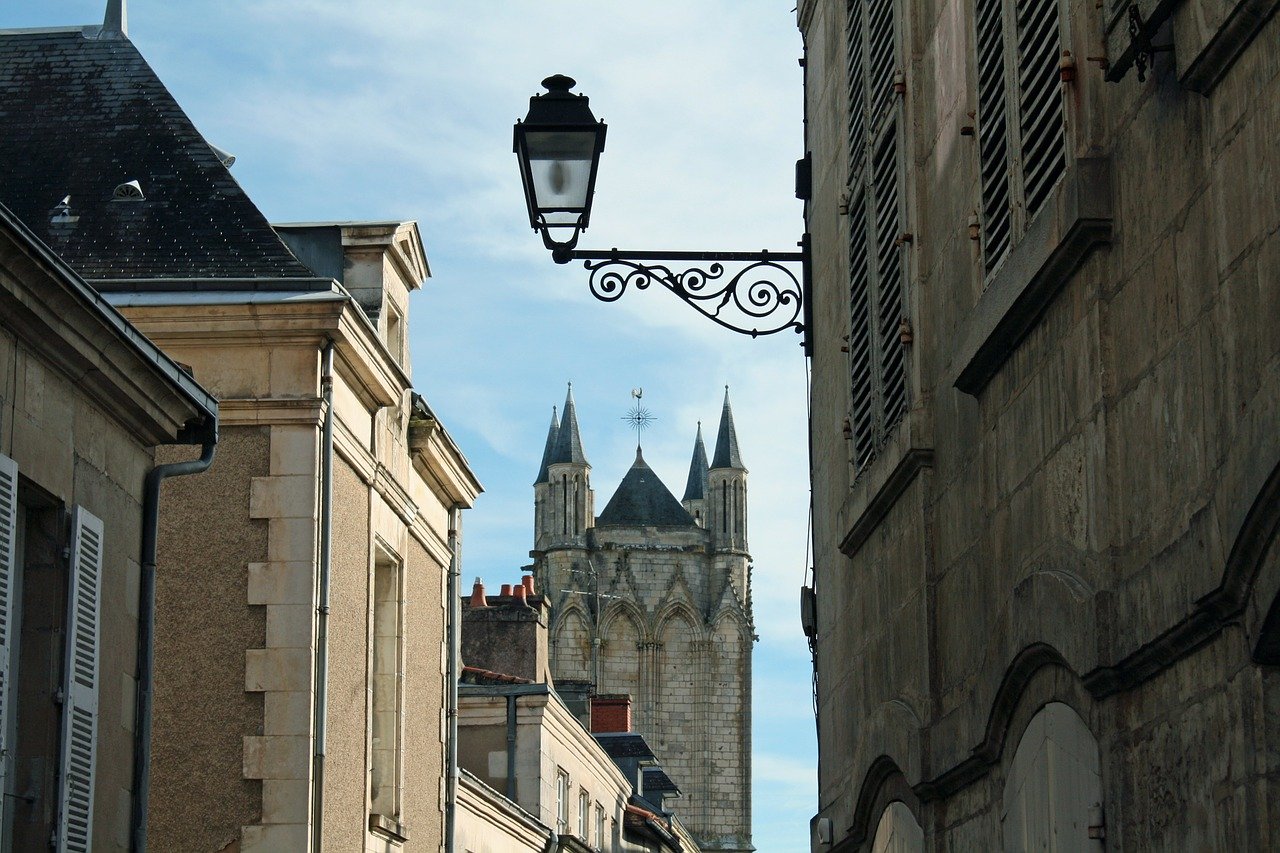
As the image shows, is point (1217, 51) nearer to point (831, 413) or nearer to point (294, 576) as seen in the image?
point (831, 413)

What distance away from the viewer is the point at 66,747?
762 cm

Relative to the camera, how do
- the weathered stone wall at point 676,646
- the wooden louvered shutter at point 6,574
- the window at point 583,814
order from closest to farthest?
the wooden louvered shutter at point 6,574
the window at point 583,814
the weathered stone wall at point 676,646

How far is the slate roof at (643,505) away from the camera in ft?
333

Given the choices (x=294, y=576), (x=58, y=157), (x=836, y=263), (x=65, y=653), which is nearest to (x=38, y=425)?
(x=65, y=653)

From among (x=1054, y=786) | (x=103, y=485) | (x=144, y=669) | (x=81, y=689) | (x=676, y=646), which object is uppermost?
(x=676, y=646)

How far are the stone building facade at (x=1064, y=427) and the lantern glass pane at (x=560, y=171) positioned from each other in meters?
1.36

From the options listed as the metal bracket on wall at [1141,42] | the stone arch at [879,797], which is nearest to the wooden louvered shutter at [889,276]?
the stone arch at [879,797]

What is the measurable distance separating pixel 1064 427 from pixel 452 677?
12.9m

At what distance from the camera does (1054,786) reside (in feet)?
19.5

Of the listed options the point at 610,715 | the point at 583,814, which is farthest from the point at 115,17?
Answer: the point at 610,715

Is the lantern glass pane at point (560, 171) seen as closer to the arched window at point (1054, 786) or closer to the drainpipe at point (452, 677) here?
the arched window at point (1054, 786)

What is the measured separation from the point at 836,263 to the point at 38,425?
468 cm

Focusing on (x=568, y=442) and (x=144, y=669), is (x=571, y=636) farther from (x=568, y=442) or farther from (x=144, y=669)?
(x=144, y=669)

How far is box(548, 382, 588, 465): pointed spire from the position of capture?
10281cm
